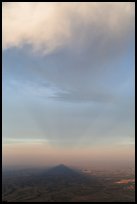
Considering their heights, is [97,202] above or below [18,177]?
above

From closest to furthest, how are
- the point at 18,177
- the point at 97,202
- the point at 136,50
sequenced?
the point at 97,202, the point at 136,50, the point at 18,177

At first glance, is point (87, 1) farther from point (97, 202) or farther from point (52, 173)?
point (52, 173)

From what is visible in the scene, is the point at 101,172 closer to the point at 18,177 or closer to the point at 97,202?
the point at 18,177

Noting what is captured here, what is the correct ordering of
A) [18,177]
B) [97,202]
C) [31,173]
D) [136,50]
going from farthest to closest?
1. [31,173]
2. [18,177]
3. [136,50]
4. [97,202]

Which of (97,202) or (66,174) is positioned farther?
(66,174)

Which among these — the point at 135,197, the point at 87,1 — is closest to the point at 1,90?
the point at 87,1

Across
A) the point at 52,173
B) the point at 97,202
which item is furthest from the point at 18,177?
the point at 97,202

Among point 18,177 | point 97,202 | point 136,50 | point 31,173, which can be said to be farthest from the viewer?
point 31,173

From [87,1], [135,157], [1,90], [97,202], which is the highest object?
[87,1]

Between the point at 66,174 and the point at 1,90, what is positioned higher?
the point at 1,90
